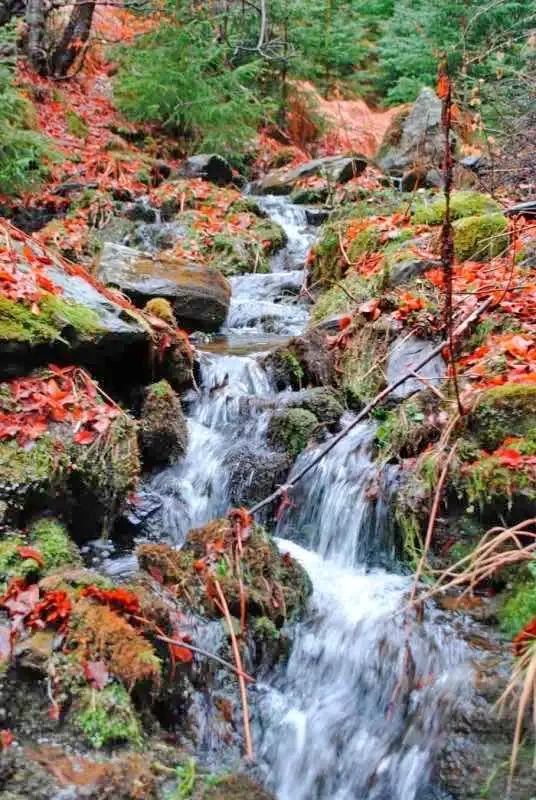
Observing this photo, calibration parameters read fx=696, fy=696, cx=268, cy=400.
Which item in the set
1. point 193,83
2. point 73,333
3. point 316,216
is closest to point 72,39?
point 193,83

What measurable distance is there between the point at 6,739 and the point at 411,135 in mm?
14160

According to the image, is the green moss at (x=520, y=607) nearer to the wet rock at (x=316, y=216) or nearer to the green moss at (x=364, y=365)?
the green moss at (x=364, y=365)

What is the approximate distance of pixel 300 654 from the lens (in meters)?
3.67

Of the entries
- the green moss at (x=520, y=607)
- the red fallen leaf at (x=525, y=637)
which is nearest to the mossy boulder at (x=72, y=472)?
the green moss at (x=520, y=607)

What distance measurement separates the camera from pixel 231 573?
3.73 m

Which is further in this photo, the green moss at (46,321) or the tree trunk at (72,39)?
the tree trunk at (72,39)

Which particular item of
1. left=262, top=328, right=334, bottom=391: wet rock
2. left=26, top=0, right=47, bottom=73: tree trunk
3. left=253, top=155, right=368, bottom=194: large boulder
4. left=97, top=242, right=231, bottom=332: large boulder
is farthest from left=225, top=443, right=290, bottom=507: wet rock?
left=26, top=0, right=47, bottom=73: tree trunk

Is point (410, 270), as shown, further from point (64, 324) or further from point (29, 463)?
point (29, 463)

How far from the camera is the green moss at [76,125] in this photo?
1380cm

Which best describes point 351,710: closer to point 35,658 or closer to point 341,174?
point 35,658

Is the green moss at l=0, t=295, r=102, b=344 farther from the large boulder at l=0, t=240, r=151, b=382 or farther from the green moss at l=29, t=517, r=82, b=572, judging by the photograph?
the green moss at l=29, t=517, r=82, b=572

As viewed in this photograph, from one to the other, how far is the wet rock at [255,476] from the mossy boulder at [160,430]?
569 millimetres

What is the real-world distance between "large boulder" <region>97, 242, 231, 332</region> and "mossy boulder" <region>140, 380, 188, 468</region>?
2.08 m

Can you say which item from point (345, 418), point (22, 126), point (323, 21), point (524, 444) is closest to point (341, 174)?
point (22, 126)
